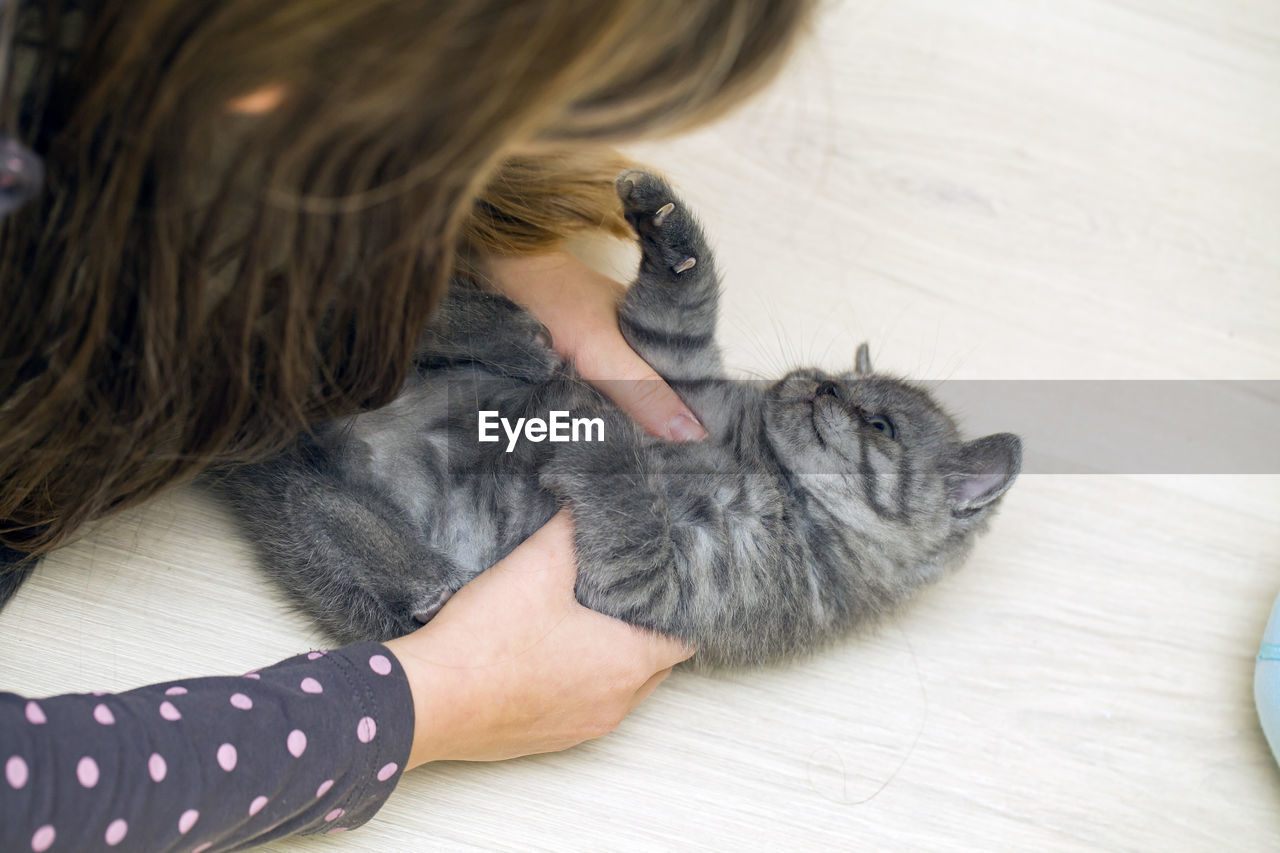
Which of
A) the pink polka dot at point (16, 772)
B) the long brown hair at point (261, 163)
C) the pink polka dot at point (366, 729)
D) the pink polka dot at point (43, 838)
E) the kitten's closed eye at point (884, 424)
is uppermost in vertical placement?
the long brown hair at point (261, 163)

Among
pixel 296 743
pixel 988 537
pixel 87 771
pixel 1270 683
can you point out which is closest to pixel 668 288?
pixel 988 537

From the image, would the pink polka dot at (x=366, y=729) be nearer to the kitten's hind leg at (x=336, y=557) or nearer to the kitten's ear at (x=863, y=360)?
the kitten's hind leg at (x=336, y=557)

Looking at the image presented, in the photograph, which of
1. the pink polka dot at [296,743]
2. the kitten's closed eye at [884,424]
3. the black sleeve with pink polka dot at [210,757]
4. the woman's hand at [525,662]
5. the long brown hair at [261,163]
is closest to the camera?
the long brown hair at [261,163]

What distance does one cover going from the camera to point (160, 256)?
0.69 metres

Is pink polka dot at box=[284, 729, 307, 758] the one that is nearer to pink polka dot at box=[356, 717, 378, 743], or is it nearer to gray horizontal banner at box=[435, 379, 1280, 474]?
pink polka dot at box=[356, 717, 378, 743]

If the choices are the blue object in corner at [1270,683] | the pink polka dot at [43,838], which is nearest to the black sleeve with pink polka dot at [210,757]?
the pink polka dot at [43,838]

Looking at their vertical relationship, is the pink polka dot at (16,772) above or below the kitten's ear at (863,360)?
above

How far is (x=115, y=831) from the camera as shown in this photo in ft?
2.36

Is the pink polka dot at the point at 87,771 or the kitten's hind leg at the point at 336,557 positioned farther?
the kitten's hind leg at the point at 336,557

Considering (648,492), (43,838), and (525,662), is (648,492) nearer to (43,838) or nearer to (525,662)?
(525,662)

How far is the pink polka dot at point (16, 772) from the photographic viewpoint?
2.22 ft

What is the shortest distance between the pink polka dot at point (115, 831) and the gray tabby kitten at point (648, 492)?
0.39m

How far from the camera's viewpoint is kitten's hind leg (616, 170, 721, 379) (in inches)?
45.6
